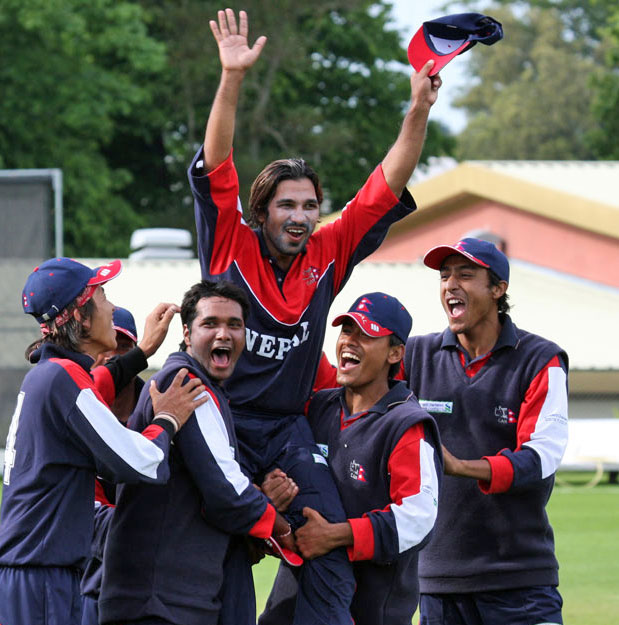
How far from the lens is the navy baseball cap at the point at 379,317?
553 centimetres

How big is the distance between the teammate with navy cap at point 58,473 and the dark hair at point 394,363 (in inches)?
36.3

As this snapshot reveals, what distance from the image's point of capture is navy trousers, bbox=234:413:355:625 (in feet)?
17.2

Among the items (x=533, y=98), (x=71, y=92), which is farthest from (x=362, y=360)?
(x=533, y=98)

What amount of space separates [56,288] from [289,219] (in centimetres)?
101

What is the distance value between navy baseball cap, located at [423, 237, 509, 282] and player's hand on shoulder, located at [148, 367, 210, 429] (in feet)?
4.87

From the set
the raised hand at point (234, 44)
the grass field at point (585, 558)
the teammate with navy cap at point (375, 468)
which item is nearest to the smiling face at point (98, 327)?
the teammate with navy cap at point (375, 468)

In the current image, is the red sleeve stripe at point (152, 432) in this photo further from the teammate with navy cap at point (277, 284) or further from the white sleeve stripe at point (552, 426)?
the white sleeve stripe at point (552, 426)

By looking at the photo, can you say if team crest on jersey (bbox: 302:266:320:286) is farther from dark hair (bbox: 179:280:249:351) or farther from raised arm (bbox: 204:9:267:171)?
raised arm (bbox: 204:9:267:171)

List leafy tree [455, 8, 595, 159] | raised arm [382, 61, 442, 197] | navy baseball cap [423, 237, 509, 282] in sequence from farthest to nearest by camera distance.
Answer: leafy tree [455, 8, 595, 159] → navy baseball cap [423, 237, 509, 282] → raised arm [382, 61, 442, 197]

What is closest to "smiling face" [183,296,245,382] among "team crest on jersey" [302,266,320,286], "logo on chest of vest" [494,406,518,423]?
"team crest on jersey" [302,266,320,286]

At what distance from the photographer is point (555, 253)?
29625 mm

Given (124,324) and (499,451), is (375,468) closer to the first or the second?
(499,451)

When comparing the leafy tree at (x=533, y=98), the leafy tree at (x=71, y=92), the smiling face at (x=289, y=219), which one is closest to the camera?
the smiling face at (x=289, y=219)

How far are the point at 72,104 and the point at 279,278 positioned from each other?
→ 92.9 feet
